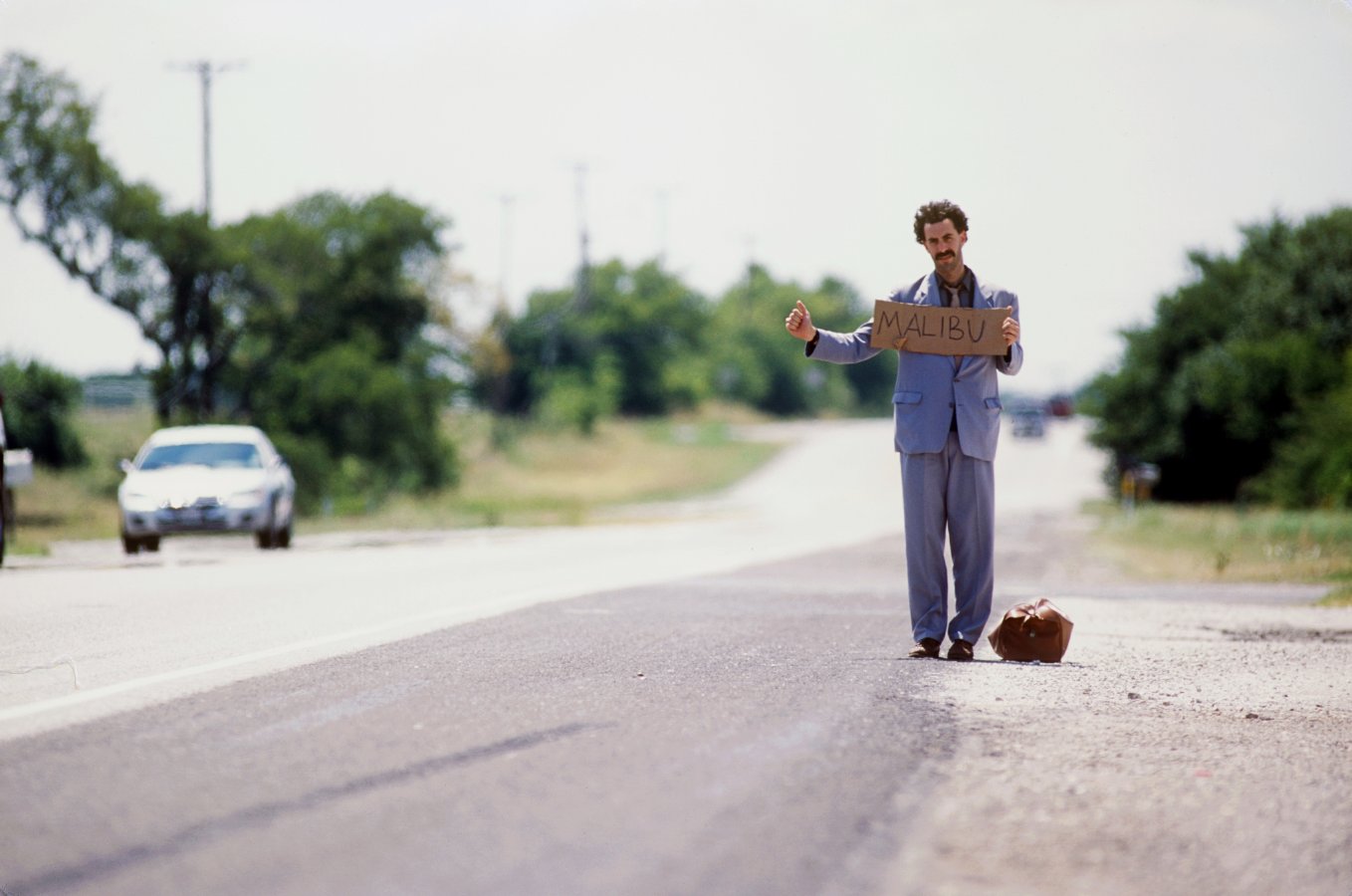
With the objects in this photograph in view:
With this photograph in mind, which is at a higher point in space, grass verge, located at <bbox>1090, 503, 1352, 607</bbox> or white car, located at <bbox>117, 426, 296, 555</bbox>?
white car, located at <bbox>117, 426, 296, 555</bbox>

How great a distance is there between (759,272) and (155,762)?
431ft

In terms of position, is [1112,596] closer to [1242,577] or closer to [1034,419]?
[1242,577]

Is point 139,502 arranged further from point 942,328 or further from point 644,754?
point 644,754

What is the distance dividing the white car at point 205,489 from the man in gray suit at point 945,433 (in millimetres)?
14468

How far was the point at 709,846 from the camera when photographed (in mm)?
4508

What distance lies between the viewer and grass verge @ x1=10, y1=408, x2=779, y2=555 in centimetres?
3609

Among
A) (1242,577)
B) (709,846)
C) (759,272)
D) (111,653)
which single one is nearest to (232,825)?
(709,846)

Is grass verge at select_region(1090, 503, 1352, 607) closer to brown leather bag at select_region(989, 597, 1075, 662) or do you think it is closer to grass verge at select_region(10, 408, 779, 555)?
brown leather bag at select_region(989, 597, 1075, 662)

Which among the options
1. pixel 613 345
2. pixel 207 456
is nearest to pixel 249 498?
pixel 207 456

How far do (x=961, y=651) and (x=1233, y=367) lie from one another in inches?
1543

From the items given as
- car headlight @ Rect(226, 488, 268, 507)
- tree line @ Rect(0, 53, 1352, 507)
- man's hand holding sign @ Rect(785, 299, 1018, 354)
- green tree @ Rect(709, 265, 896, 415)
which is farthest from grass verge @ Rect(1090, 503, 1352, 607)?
green tree @ Rect(709, 265, 896, 415)

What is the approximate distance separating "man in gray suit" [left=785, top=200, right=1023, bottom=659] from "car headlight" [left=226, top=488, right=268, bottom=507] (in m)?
14.4

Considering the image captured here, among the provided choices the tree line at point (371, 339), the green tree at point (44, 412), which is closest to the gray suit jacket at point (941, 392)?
the tree line at point (371, 339)

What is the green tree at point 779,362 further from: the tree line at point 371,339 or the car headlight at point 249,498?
the car headlight at point 249,498
